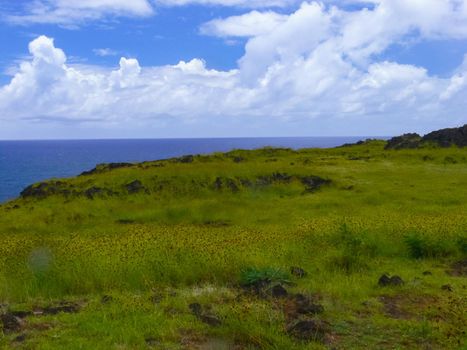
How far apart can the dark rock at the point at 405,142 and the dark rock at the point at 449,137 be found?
5.13ft

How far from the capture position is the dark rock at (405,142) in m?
65.3

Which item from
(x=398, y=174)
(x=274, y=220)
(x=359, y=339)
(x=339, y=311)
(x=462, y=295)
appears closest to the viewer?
(x=359, y=339)

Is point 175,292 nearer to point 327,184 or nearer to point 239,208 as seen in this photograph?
point 239,208

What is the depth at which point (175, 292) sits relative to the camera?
37.8 feet

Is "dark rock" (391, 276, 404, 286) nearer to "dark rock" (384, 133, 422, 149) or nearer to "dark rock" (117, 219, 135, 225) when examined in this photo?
"dark rock" (117, 219, 135, 225)

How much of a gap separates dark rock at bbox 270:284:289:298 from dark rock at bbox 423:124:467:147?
5760 centimetres

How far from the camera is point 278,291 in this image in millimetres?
11062

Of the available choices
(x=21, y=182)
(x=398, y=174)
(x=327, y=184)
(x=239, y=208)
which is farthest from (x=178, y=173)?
(x=21, y=182)

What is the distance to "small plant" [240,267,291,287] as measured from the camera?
11.9 m

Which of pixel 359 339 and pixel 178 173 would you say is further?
pixel 178 173

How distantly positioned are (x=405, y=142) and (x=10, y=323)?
64.1 m

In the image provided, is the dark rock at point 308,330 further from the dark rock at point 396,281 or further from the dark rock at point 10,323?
the dark rock at point 10,323

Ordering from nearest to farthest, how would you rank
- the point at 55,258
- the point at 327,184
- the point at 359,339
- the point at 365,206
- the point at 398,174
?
1. the point at 359,339
2. the point at 55,258
3. the point at 365,206
4. the point at 327,184
5. the point at 398,174

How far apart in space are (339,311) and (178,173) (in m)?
31.3
